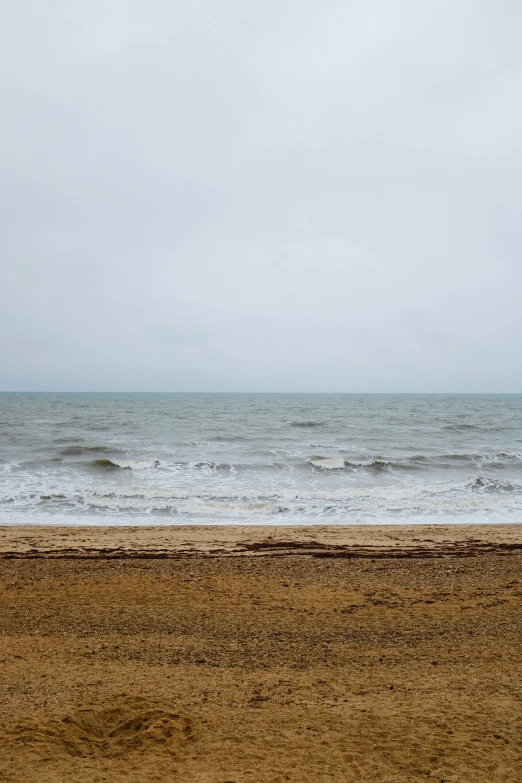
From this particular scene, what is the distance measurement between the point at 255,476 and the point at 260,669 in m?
16.7

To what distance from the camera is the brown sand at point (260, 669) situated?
A: 3.88 m

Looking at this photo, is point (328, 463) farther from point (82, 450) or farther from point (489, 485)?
point (82, 450)

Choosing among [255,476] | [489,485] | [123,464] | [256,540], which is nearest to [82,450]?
[123,464]

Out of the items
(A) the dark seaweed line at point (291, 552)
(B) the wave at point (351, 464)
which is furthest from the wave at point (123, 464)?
(A) the dark seaweed line at point (291, 552)

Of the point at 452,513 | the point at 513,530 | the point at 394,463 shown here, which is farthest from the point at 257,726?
the point at 394,463

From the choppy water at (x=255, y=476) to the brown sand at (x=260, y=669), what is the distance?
6.03 meters

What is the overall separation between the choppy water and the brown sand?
603cm

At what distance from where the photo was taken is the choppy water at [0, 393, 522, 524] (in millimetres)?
15664

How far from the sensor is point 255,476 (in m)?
21.9

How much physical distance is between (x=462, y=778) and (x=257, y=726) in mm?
1615

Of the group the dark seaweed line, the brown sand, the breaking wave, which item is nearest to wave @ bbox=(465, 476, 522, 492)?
the dark seaweed line

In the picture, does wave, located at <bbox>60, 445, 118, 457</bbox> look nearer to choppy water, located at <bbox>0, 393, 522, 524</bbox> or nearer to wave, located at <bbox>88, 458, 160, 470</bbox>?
choppy water, located at <bbox>0, 393, 522, 524</bbox>

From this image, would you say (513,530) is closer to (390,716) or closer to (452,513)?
(452,513)

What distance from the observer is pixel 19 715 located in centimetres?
434
